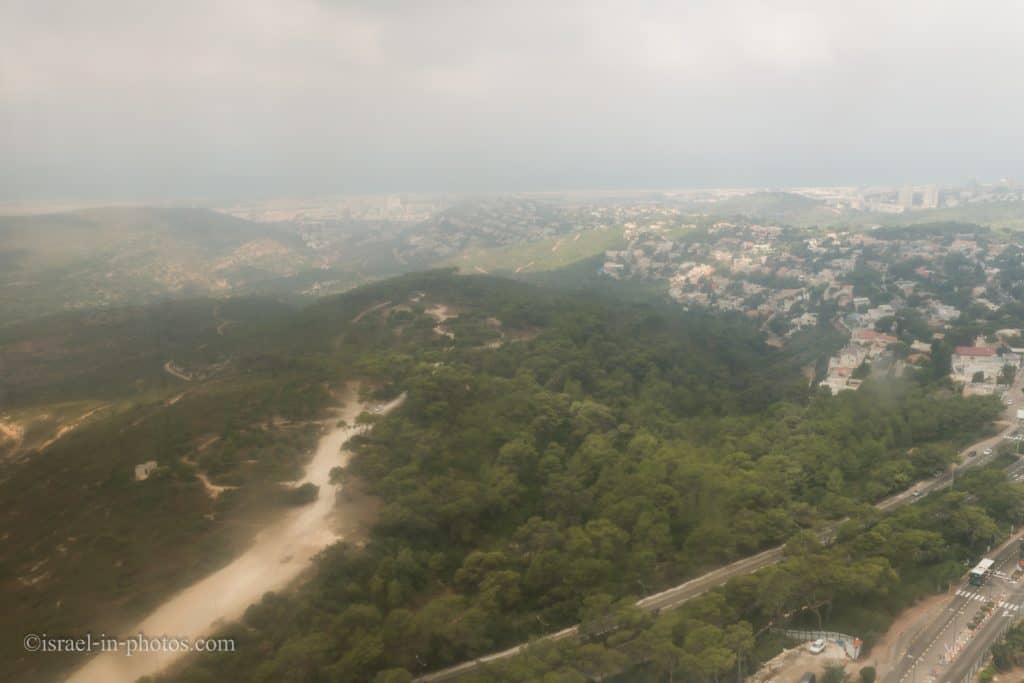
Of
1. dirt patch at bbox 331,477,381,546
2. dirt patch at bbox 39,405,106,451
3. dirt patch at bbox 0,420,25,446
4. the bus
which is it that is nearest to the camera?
the bus

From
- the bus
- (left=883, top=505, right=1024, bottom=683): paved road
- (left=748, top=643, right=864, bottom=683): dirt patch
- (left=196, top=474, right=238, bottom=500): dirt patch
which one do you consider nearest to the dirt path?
(left=196, top=474, right=238, bottom=500): dirt patch

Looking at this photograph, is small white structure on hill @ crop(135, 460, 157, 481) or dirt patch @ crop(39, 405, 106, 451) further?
dirt patch @ crop(39, 405, 106, 451)

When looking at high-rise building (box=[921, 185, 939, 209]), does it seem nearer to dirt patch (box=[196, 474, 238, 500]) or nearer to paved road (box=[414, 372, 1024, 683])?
paved road (box=[414, 372, 1024, 683])

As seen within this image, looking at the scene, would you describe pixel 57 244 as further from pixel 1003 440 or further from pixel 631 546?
pixel 1003 440

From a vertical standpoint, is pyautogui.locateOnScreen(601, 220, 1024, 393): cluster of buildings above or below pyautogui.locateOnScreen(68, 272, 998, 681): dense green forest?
above

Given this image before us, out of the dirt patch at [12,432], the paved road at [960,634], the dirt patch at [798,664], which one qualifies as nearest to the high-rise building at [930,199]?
the paved road at [960,634]

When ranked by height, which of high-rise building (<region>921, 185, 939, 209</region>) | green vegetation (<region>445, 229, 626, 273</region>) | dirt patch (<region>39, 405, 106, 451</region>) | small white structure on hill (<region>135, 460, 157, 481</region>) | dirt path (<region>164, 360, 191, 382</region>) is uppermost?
high-rise building (<region>921, 185, 939, 209</region>)

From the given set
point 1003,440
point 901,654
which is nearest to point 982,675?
point 901,654

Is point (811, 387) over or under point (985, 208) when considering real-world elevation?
under
